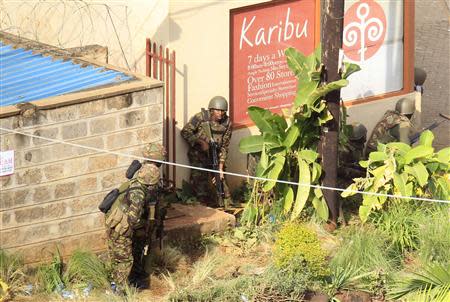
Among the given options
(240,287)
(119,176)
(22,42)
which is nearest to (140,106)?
(119,176)

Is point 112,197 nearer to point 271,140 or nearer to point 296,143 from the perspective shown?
point 271,140

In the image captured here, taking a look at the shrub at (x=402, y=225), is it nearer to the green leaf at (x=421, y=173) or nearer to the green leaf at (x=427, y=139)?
the green leaf at (x=421, y=173)

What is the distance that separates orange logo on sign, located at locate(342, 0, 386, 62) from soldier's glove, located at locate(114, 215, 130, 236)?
17.1ft

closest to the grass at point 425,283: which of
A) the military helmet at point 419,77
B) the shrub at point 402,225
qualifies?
the shrub at point 402,225

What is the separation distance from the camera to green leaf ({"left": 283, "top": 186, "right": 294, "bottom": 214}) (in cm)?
1072

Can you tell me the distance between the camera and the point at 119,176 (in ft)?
33.4

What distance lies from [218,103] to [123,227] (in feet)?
9.40

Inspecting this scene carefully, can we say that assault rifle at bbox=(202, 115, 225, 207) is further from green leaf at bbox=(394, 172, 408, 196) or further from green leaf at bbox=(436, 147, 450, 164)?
green leaf at bbox=(436, 147, 450, 164)

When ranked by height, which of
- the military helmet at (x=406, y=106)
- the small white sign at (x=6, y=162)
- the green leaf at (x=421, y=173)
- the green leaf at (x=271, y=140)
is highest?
the military helmet at (x=406, y=106)

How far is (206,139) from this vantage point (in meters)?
11.7

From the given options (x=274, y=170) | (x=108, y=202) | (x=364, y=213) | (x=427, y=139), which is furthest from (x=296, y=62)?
(x=108, y=202)

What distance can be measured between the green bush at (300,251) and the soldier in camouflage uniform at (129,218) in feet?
4.27

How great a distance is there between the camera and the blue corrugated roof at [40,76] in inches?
405

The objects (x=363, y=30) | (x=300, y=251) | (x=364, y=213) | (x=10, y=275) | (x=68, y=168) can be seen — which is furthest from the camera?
(x=363, y=30)
